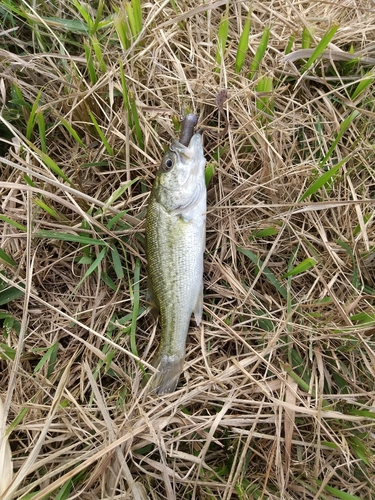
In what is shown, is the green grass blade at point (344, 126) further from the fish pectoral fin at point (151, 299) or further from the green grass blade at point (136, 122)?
the fish pectoral fin at point (151, 299)

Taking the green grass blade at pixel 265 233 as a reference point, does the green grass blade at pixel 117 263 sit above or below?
below

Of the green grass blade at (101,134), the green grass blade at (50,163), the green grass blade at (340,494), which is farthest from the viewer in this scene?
the green grass blade at (101,134)

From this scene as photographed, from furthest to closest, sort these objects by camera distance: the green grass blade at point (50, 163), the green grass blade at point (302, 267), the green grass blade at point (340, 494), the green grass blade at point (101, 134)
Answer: the green grass blade at point (101, 134) → the green grass blade at point (50, 163) → the green grass blade at point (302, 267) → the green grass blade at point (340, 494)

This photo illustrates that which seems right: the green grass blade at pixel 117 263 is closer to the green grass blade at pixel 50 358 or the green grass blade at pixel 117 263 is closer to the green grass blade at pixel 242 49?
the green grass blade at pixel 50 358

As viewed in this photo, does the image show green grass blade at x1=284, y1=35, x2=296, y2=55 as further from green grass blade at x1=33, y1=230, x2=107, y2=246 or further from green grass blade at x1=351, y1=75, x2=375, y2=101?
green grass blade at x1=33, y1=230, x2=107, y2=246

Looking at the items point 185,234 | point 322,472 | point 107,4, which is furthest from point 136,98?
point 322,472

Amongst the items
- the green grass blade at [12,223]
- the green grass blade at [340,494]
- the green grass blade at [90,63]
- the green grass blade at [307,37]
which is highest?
the green grass blade at [307,37]

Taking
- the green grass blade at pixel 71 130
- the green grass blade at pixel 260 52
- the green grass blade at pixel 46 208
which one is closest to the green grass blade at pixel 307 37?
the green grass blade at pixel 260 52

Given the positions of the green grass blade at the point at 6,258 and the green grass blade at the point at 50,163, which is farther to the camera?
the green grass blade at the point at 6,258

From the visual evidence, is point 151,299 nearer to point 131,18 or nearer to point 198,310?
point 198,310

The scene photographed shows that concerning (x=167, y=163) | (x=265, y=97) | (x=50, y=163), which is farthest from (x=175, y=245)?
(x=265, y=97)
